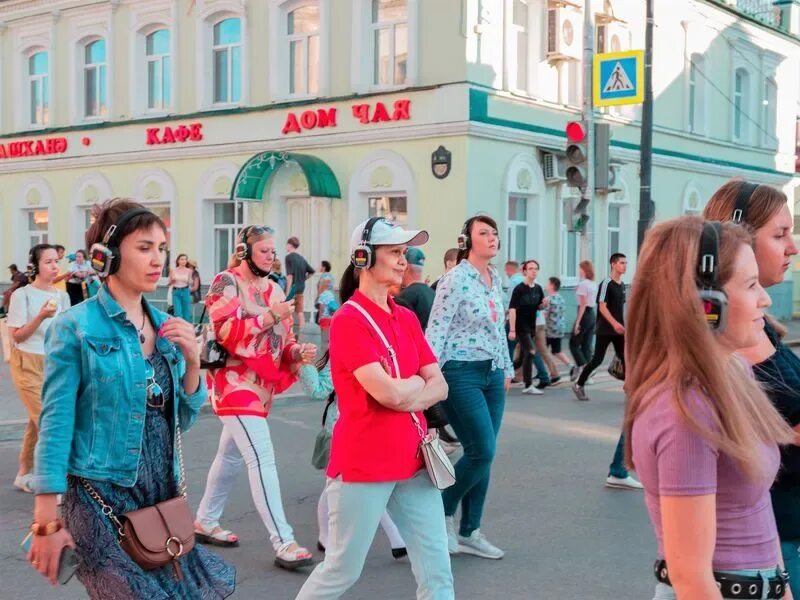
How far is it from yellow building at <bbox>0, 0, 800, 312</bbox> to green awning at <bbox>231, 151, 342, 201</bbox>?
0.04 meters

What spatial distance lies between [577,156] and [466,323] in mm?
9522

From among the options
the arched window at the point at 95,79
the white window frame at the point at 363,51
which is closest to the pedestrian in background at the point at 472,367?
the white window frame at the point at 363,51

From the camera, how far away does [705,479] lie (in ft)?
6.88

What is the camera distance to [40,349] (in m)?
7.52

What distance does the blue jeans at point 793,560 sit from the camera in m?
2.93

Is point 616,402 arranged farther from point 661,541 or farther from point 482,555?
point 661,541

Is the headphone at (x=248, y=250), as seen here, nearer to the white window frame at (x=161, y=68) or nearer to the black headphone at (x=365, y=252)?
the black headphone at (x=365, y=252)

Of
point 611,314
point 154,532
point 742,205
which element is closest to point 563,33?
point 611,314

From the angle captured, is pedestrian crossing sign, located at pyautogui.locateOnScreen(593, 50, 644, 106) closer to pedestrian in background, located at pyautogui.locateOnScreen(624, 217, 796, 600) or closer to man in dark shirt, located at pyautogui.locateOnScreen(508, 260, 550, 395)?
man in dark shirt, located at pyautogui.locateOnScreen(508, 260, 550, 395)

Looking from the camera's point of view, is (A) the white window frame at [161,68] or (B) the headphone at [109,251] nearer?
(B) the headphone at [109,251]

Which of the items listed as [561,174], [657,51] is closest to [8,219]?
[561,174]

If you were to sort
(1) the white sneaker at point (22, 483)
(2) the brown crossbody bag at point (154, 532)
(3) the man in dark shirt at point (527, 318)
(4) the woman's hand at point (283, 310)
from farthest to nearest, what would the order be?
1. (3) the man in dark shirt at point (527, 318)
2. (1) the white sneaker at point (22, 483)
3. (4) the woman's hand at point (283, 310)
4. (2) the brown crossbody bag at point (154, 532)

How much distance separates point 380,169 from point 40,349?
1305 cm

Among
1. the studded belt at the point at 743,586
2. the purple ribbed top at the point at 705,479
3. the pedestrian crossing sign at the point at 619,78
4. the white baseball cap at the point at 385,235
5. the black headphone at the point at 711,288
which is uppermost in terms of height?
the pedestrian crossing sign at the point at 619,78
